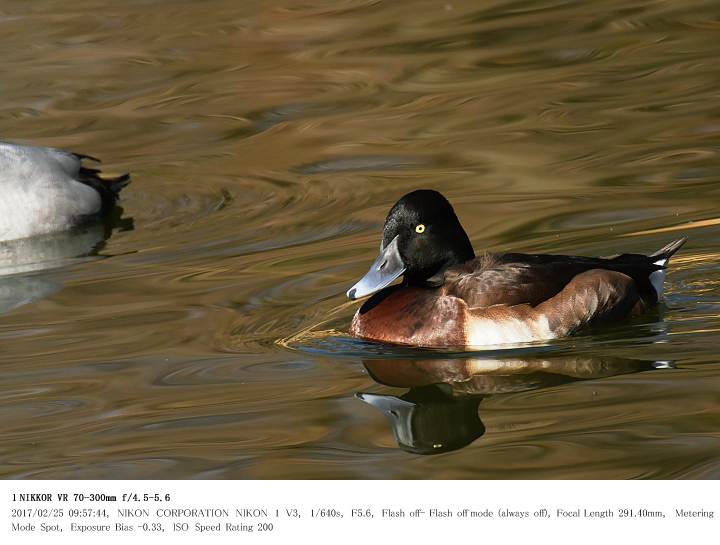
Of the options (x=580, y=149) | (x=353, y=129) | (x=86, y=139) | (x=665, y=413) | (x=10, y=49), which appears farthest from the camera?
(x=10, y=49)

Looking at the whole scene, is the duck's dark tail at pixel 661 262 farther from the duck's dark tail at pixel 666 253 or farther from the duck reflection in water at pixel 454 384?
the duck reflection in water at pixel 454 384

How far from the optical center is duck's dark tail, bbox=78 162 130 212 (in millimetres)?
10422

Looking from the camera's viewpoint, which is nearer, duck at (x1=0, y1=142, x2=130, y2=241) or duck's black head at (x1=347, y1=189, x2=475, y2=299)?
duck's black head at (x1=347, y1=189, x2=475, y2=299)

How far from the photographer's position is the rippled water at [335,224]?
5.92 m

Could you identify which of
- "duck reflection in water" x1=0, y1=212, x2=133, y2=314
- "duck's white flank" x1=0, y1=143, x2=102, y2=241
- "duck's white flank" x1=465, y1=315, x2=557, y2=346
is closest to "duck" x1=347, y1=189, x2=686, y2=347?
"duck's white flank" x1=465, y1=315, x2=557, y2=346

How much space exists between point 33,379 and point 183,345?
743mm

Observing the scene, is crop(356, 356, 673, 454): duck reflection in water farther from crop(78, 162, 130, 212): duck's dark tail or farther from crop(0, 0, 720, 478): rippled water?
crop(78, 162, 130, 212): duck's dark tail

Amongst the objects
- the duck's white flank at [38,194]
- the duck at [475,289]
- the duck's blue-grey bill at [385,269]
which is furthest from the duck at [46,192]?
the duck's blue-grey bill at [385,269]

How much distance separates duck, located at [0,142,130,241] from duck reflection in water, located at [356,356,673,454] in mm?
3940

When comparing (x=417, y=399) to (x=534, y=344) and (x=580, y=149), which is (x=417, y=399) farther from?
(x=580, y=149)

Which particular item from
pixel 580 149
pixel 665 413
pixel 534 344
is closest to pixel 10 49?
pixel 580 149

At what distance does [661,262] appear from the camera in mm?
7328

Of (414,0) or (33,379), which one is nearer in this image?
(33,379)

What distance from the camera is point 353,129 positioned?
11.3 m
